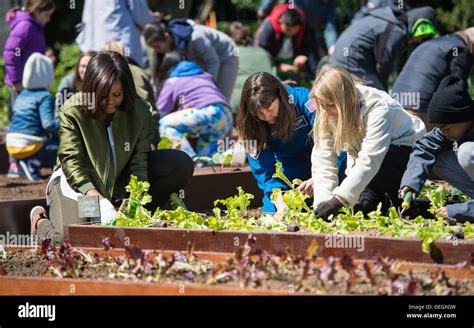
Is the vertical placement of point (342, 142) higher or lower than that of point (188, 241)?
higher

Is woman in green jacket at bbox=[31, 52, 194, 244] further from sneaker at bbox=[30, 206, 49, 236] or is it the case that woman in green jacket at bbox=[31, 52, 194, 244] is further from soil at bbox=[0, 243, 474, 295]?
soil at bbox=[0, 243, 474, 295]

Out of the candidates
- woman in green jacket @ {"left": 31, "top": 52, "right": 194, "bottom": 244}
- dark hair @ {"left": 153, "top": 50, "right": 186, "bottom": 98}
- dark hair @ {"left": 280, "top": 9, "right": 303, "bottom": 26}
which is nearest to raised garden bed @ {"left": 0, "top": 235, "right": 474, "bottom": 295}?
woman in green jacket @ {"left": 31, "top": 52, "right": 194, "bottom": 244}

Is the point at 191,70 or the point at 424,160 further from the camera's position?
the point at 191,70

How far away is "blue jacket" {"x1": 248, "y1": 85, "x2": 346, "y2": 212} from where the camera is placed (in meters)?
5.69

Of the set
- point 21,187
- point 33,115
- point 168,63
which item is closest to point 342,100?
point 168,63

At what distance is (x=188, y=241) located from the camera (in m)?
4.66

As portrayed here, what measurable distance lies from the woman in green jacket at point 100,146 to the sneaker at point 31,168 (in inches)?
145

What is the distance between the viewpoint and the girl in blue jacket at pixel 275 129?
5.39 m

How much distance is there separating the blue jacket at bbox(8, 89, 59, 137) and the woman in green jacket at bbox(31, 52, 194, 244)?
3.35 m

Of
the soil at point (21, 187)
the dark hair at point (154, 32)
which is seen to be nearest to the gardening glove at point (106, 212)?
the soil at point (21, 187)

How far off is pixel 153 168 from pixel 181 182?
0.68 ft

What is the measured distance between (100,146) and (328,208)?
4.87 feet
